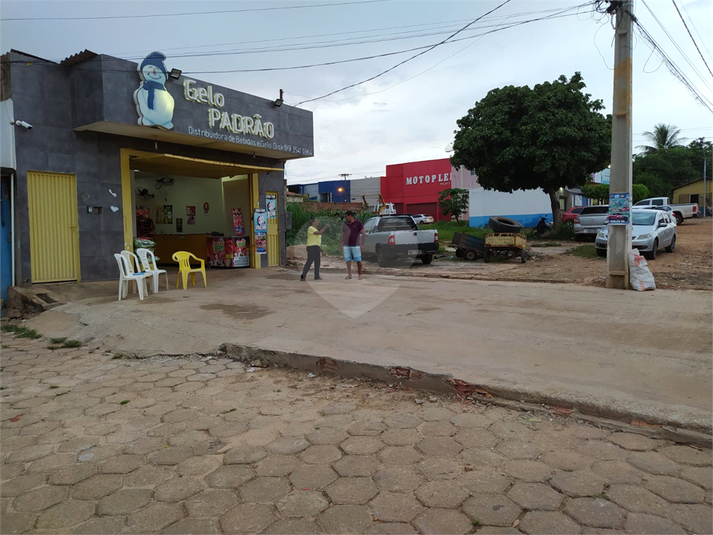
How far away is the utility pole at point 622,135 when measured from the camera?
9141 mm

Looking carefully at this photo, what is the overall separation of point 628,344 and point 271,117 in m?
10.8

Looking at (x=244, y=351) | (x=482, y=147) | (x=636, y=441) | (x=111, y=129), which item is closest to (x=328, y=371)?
(x=244, y=351)

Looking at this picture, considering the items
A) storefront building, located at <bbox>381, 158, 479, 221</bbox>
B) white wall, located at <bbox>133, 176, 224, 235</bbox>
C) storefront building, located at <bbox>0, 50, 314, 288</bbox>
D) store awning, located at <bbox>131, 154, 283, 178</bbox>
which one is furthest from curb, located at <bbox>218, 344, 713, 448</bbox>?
storefront building, located at <bbox>381, 158, 479, 221</bbox>

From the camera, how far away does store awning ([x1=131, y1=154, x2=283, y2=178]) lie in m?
11.3

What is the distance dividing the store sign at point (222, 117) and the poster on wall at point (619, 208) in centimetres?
852

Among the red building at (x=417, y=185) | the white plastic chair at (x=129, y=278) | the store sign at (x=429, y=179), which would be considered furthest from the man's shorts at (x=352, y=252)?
the store sign at (x=429, y=179)

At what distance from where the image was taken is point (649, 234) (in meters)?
14.8

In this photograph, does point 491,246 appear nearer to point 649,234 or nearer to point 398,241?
point 398,241

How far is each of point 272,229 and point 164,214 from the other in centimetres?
457

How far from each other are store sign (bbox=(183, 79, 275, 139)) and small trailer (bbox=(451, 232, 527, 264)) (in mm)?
7282

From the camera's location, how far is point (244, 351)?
5.81m

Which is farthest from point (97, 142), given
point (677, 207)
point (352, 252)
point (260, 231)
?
point (677, 207)

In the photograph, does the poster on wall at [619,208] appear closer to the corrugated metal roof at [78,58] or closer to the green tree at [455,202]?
the corrugated metal roof at [78,58]

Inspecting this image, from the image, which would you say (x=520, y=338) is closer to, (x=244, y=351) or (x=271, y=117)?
(x=244, y=351)
